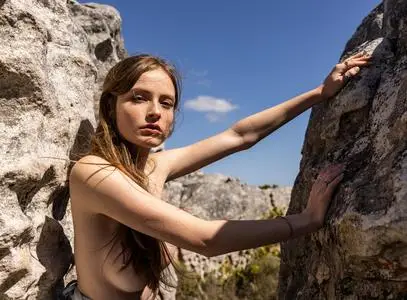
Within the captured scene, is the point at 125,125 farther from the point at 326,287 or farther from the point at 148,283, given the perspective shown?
the point at 326,287

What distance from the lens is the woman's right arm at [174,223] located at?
2.11 meters

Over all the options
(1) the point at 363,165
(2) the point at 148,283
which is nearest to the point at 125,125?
(2) the point at 148,283

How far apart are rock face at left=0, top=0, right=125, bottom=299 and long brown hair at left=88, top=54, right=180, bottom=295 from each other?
0.82 feet

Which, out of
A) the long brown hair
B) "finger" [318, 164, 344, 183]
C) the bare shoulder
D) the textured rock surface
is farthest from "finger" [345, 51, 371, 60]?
the textured rock surface

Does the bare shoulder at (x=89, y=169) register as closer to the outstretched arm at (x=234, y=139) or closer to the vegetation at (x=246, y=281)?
the outstretched arm at (x=234, y=139)

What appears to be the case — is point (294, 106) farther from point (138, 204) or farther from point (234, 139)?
Answer: point (138, 204)

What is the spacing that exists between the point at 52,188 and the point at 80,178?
42cm

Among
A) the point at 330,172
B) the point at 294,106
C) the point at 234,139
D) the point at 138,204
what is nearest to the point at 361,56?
the point at 294,106

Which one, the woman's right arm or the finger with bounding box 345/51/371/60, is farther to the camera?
the finger with bounding box 345/51/371/60

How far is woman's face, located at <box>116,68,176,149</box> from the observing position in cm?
257

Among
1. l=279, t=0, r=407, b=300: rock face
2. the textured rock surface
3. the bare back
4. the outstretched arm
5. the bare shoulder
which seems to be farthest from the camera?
the textured rock surface

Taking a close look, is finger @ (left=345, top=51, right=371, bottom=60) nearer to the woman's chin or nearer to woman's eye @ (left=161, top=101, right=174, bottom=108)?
woman's eye @ (left=161, top=101, right=174, bottom=108)

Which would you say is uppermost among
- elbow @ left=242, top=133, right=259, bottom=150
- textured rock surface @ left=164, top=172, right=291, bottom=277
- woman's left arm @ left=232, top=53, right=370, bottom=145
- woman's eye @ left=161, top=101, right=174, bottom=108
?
textured rock surface @ left=164, top=172, right=291, bottom=277

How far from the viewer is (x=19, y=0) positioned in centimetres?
254
